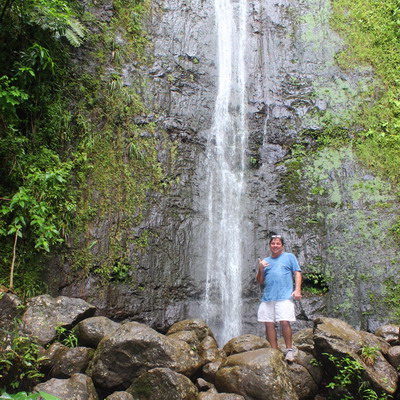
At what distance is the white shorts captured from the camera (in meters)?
4.60

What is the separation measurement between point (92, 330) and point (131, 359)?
2.74 ft

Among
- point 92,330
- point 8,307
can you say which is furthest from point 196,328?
point 8,307

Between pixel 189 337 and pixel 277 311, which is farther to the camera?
pixel 189 337

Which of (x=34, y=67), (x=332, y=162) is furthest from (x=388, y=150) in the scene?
(x=34, y=67)

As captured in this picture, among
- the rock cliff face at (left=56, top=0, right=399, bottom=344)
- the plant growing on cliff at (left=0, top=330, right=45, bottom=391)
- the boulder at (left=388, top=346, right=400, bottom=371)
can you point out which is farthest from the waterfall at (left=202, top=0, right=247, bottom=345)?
the plant growing on cliff at (left=0, top=330, right=45, bottom=391)

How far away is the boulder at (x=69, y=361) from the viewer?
14.0 feet

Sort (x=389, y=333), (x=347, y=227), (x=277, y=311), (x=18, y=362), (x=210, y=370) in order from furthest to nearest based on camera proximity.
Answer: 1. (x=347, y=227)
2. (x=389, y=333)
3. (x=277, y=311)
4. (x=210, y=370)
5. (x=18, y=362)

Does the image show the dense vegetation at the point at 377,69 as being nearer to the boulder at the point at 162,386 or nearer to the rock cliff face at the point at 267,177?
the rock cliff face at the point at 267,177

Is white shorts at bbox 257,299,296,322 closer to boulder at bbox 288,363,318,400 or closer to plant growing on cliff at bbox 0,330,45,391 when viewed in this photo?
boulder at bbox 288,363,318,400

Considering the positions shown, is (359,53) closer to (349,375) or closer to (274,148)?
(274,148)

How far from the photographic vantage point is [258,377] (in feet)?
12.6

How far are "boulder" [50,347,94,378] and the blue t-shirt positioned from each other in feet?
7.57

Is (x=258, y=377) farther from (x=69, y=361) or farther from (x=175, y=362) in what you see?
(x=69, y=361)

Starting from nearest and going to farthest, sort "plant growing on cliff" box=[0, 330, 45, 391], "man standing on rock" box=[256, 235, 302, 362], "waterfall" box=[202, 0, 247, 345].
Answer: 1. "plant growing on cliff" box=[0, 330, 45, 391]
2. "man standing on rock" box=[256, 235, 302, 362]
3. "waterfall" box=[202, 0, 247, 345]
